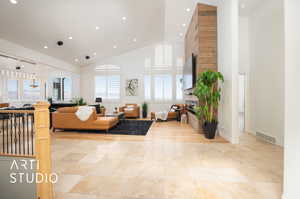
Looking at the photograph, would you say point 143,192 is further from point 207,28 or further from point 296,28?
point 207,28

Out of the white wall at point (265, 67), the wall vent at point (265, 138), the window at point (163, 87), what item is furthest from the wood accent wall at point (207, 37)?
the window at point (163, 87)

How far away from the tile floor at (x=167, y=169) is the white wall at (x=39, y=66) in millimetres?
4090

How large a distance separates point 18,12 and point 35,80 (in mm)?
3915

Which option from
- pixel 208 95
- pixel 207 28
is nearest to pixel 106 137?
pixel 208 95

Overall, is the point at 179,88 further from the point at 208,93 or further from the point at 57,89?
the point at 57,89

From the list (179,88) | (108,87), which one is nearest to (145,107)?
(179,88)

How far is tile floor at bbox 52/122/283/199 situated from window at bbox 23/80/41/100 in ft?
16.7

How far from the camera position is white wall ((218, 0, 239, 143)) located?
3457 mm

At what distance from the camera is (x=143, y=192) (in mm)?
1722

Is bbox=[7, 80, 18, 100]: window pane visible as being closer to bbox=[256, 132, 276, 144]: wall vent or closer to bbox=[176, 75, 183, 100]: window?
bbox=[176, 75, 183, 100]: window

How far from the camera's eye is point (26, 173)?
181 centimetres

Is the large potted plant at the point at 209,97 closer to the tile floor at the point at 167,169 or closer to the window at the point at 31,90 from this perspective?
the tile floor at the point at 167,169

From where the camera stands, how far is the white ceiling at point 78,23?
403cm

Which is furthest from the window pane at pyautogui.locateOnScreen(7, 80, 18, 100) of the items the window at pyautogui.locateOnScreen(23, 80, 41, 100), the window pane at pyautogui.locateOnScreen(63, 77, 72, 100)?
the window pane at pyautogui.locateOnScreen(63, 77, 72, 100)
